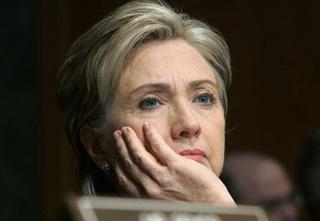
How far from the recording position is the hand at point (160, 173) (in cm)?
338

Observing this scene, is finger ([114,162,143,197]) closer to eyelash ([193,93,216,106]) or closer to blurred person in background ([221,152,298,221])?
eyelash ([193,93,216,106])

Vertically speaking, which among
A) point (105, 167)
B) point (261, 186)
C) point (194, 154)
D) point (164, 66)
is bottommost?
point (261, 186)

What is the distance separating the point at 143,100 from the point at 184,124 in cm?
15

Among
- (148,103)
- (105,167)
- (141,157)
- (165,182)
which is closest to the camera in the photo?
(165,182)

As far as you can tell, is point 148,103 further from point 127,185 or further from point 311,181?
point 311,181

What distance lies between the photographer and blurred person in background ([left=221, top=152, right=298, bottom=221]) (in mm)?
5059

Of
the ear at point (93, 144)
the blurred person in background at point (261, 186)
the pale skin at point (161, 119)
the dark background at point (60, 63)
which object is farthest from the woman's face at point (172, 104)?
the dark background at point (60, 63)

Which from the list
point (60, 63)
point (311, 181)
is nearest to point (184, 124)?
point (311, 181)

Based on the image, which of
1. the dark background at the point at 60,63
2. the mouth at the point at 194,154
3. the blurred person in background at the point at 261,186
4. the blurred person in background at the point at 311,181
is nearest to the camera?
the mouth at the point at 194,154

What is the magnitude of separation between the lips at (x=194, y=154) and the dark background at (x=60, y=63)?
171cm

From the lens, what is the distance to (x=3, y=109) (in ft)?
18.7

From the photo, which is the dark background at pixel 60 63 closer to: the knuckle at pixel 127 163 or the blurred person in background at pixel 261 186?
the blurred person in background at pixel 261 186

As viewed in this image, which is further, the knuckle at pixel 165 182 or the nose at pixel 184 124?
the nose at pixel 184 124

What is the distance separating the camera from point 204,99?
3752 mm
